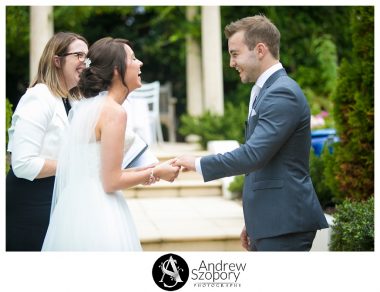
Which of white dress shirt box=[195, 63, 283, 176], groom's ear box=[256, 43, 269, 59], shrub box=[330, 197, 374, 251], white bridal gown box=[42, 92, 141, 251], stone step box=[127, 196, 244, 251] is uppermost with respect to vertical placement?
groom's ear box=[256, 43, 269, 59]

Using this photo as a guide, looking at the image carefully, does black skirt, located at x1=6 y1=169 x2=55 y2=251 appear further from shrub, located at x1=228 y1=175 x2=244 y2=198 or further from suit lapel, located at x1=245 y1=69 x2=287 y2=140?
shrub, located at x1=228 y1=175 x2=244 y2=198

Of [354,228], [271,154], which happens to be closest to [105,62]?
[271,154]

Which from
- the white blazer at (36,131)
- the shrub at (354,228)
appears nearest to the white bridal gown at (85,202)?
the white blazer at (36,131)

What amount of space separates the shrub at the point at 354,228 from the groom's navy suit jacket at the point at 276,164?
1069 mm

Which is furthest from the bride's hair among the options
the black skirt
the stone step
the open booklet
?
the stone step

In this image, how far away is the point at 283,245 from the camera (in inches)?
106

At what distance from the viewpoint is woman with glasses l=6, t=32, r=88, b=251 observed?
115 inches

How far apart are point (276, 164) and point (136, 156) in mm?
693

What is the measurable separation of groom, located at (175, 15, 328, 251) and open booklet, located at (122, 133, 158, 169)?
31cm
